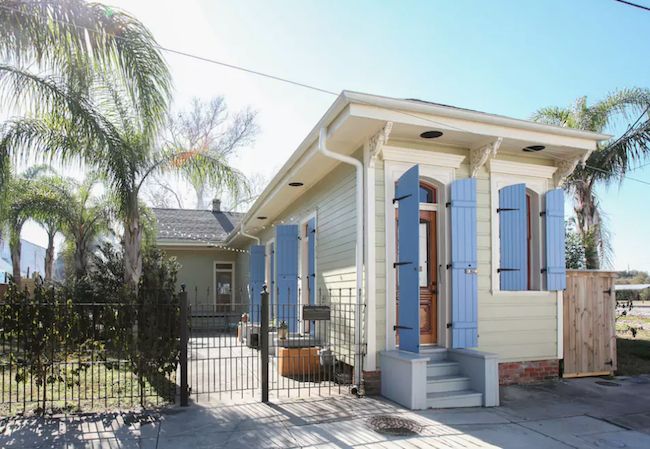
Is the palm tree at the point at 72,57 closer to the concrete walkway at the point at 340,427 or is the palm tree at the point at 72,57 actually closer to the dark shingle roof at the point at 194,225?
the concrete walkway at the point at 340,427

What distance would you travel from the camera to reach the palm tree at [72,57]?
630 centimetres

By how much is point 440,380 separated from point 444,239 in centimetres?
186

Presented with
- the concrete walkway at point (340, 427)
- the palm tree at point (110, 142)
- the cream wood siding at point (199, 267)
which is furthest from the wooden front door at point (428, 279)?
the cream wood siding at point (199, 267)

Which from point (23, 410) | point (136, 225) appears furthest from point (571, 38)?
point (23, 410)

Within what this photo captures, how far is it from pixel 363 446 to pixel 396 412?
118 centimetres

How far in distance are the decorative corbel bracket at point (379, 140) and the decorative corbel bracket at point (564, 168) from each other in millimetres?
3040

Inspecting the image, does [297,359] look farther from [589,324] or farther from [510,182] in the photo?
[589,324]

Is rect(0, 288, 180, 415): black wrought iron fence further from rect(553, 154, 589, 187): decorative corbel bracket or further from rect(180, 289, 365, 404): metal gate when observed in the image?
rect(553, 154, 589, 187): decorative corbel bracket

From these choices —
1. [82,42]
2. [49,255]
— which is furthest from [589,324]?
[49,255]

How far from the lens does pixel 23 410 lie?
5520mm

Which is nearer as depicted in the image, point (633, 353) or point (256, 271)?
point (633, 353)

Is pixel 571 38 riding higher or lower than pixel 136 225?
higher

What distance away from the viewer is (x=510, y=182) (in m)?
7.48

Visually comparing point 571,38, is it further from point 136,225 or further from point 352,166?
point 136,225
